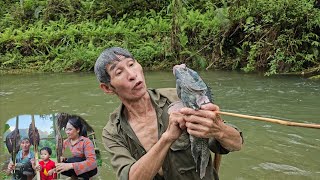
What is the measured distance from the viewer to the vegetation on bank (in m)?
10.7

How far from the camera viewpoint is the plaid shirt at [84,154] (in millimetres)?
3998

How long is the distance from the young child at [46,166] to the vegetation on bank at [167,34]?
6944 millimetres

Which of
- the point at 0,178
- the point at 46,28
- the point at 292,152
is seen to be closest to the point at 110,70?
the point at 0,178

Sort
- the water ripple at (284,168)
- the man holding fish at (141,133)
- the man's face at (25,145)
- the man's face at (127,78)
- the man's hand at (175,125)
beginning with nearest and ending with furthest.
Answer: the man's hand at (175,125) < the man holding fish at (141,133) < the man's face at (127,78) < the man's face at (25,145) < the water ripple at (284,168)

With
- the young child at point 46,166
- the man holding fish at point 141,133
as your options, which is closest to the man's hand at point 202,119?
the man holding fish at point 141,133

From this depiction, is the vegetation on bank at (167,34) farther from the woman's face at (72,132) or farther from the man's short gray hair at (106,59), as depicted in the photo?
the man's short gray hair at (106,59)

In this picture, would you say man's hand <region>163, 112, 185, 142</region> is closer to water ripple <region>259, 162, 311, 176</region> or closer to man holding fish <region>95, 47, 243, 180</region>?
man holding fish <region>95, 47, 243, 180</region>

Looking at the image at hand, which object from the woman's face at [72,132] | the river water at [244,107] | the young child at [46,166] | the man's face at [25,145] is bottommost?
the river water at [244,107]

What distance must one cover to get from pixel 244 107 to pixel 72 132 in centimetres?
445

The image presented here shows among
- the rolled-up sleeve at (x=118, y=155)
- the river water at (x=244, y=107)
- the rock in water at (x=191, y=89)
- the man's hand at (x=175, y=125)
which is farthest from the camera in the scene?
the river water at (x=244, y=107)

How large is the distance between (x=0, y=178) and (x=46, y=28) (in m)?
11.4

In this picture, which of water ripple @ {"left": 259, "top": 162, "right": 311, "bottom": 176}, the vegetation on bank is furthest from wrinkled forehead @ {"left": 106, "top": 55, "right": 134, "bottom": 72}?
the vegetation on bank

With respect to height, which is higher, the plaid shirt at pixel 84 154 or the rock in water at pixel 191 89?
the rock in water at pixel 191 89

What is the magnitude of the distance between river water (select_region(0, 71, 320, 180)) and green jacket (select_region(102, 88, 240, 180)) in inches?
75.4
